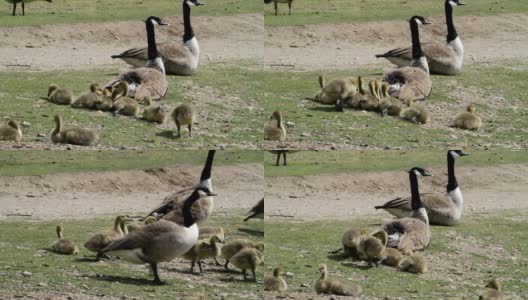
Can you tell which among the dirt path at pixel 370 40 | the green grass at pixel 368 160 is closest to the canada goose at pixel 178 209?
the green grass at pixel 368 160

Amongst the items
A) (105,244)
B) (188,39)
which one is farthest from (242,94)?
(105,244)

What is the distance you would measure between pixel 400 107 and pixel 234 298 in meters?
5.04

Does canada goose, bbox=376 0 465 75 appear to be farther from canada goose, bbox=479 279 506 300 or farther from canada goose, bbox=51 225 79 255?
canada goose, bbox=51 225 79 255

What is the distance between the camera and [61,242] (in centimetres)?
1631

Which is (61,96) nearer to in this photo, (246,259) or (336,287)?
(246,259)

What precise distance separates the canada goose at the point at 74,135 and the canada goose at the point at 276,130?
7.29ft

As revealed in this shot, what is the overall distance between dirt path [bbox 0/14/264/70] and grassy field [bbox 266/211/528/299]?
202 inches

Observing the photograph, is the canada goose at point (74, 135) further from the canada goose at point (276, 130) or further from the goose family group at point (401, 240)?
the goose family group at point (401, 240)

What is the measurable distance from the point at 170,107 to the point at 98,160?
10.7 feet

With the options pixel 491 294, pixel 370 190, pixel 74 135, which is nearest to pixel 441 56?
pixel 370 190

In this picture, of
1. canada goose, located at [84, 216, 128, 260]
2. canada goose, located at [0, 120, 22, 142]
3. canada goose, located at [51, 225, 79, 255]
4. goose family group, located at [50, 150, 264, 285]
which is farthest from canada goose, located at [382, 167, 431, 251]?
canada goose, located at [0, 120, 22, 142]

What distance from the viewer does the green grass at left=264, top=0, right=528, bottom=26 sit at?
24.8 m

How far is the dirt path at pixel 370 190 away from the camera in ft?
65.7

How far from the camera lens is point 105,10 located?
2594cm
